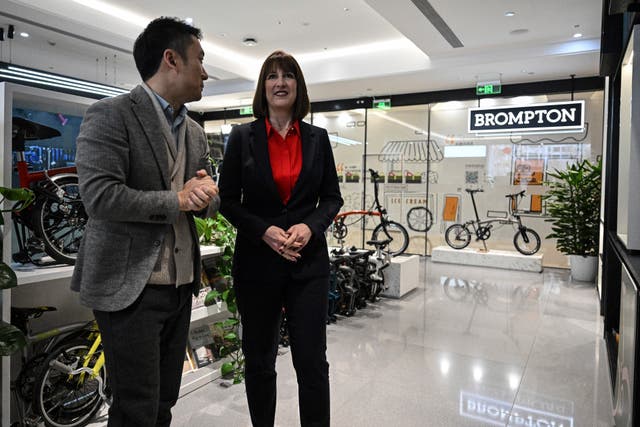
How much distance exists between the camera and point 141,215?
119 centimetres

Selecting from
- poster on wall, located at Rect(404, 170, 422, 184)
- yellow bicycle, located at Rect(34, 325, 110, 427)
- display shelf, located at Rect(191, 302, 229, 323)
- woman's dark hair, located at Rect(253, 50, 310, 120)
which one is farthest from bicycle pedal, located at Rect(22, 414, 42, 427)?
poster on wall, located at Rect(404, 170, 422, 184)

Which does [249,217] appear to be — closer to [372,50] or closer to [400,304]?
[400,304]

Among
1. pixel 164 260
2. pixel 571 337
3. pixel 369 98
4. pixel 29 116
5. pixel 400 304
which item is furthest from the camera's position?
pixel 369 98

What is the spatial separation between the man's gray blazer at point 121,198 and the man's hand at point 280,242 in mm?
366

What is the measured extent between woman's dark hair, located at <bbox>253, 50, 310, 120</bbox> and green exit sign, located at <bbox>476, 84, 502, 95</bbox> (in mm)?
6881

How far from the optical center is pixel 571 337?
4023 mm

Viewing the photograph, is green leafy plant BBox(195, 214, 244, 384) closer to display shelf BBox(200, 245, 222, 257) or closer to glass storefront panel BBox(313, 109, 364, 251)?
display shelf BBox(200, 245, 222, 257)

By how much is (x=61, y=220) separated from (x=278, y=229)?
116cm

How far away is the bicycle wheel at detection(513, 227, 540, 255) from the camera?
8.20 metres

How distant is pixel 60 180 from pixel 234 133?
96 centimetres

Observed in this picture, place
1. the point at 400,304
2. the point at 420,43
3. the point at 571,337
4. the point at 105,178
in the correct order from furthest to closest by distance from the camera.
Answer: the point at 420,43
the point at 400,304
the point at 571,337
the point at 105,178

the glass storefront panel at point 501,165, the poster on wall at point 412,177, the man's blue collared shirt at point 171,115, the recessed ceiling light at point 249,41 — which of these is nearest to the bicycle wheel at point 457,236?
the glass storefront panel at point 501,165

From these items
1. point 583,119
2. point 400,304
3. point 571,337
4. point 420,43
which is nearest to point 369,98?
point 420,43

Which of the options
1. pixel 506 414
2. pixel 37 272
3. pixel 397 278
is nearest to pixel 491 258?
pixel 397 278
